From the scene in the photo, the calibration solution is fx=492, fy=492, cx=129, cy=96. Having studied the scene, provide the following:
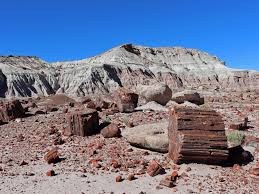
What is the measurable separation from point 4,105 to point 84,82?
6554cm

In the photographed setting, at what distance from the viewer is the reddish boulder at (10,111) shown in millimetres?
22484

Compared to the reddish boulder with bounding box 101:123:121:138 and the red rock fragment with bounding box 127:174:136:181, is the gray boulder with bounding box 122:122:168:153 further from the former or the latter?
the red rock fragment with bounding box 127:174:136:181

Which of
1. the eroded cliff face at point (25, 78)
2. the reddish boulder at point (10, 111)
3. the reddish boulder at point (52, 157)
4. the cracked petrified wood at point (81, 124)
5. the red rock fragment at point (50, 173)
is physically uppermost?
the eroded cliff face at point (25, 78)

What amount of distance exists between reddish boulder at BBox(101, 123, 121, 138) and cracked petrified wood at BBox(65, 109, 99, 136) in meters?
0.68

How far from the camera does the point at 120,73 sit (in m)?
95.8

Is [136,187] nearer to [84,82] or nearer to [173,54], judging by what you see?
[84,82]

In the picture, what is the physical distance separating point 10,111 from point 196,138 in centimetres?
1186

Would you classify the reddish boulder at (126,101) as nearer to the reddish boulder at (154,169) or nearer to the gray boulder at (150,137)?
the gray boulder at (150,137)

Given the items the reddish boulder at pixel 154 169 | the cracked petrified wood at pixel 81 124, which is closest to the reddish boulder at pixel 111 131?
the cracked petrified wood at pixel 81 124

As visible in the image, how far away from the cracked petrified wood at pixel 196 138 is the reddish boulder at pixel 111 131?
A: 2.86m

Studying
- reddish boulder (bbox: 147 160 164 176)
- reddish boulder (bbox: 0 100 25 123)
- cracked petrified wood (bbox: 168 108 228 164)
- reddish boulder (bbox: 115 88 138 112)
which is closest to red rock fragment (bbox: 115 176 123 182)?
reddish boulder (bbox: 147 160 164 176)

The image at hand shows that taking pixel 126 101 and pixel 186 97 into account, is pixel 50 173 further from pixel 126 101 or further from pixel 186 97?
pixel 186 97

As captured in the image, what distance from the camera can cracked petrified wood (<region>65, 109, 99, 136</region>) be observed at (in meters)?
17.2

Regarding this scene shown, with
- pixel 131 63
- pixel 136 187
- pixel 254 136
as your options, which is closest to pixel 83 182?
pixel 136 187
